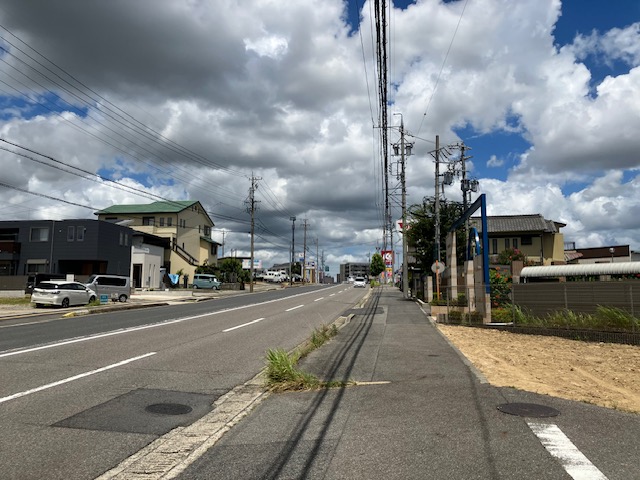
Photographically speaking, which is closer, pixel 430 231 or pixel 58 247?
pixel 430 231

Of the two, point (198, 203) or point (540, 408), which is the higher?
point (198, 203)

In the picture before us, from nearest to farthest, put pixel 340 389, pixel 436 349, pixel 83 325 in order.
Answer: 1. pixel 340 389
2. pixel 436 349
3. pixel 83 325

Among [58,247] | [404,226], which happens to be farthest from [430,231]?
[58,247]

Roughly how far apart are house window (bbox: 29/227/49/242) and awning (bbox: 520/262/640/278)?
44.2 meters

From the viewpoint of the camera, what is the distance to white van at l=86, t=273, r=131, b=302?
3350cm

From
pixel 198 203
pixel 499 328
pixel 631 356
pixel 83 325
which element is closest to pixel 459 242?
pixel 499 328

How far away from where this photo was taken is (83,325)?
17.2 meters

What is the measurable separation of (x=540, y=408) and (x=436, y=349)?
5.57m

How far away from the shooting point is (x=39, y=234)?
49.7 metres

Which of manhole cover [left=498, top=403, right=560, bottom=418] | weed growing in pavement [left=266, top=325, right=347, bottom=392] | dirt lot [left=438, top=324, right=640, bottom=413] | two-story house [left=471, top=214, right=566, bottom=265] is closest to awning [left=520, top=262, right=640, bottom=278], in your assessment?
dirt lot [left=438, top=324, right=640, bottom=413]

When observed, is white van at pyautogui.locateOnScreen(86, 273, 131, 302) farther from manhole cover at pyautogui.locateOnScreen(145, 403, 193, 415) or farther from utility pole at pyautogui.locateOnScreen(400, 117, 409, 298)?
manhole cover at pyautogui.locateOnScreen(145, 403, 193, 415)

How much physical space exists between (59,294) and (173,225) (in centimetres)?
4118

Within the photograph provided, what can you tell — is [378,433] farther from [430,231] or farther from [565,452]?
[430,231]

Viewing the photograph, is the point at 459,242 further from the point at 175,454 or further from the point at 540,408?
the point at 175,454
